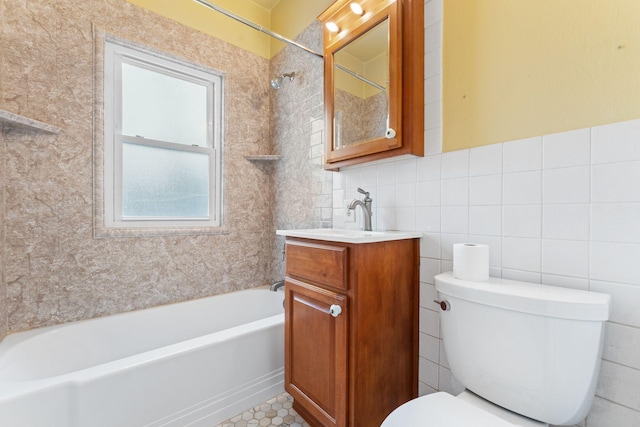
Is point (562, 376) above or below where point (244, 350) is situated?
above

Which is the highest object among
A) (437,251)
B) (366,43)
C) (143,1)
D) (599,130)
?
(143,1)

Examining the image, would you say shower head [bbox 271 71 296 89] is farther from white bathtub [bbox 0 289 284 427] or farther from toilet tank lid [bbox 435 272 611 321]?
toilet tank lid [bbox 435 272 611 321]

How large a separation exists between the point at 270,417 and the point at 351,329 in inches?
30.2

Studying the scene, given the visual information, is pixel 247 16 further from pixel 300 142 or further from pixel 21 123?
pixel 21 123

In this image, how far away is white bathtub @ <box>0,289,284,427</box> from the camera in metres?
0.96

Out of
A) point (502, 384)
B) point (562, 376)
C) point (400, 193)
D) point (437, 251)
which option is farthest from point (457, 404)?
point (400, 193)

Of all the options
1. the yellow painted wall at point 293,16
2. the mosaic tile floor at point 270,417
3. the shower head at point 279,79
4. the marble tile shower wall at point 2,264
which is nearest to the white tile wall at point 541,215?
the mosaic tile floor at point 270,417

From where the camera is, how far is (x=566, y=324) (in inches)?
27.6

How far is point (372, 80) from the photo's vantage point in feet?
4.46

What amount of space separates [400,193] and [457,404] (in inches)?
34.2

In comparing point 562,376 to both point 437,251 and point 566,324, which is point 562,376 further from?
point 437,251

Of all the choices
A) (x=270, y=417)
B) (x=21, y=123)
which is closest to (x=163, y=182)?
(x=21, y=123)

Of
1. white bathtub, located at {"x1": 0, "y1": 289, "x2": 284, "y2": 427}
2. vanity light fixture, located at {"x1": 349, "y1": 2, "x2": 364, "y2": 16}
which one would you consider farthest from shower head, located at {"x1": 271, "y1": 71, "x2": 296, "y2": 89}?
white bathtub, located at {"x1": 0, "y1": 289, "x2": 284, "y2": 427}

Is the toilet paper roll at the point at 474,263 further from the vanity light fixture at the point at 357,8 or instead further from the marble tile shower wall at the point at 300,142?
the vanity light fixture at the point at 357,8
